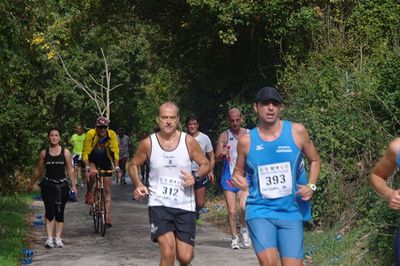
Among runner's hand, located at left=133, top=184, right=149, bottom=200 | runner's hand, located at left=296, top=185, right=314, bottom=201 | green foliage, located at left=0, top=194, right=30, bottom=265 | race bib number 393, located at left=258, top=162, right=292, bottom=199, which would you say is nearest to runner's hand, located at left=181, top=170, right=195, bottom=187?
runner's hand, located at left=133, top=184, right=149, bottom=200

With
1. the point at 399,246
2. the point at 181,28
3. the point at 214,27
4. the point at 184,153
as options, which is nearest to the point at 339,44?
the point at 214,27

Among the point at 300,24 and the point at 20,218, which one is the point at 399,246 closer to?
the point at 20,218

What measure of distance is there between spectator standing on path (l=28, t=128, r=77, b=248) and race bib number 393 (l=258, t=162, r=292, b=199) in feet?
22.2

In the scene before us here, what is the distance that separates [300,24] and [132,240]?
7318 millimetres

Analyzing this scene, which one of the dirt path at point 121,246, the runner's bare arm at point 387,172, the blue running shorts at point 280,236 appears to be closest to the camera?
the runner's bare arm at point 387,172

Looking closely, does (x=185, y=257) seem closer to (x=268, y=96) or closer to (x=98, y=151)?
(x=268, y=96)

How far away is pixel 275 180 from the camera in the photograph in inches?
297

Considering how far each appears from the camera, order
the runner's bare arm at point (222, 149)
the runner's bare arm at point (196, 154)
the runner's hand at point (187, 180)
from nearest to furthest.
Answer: the runner's hand at point (187, 180) → the runner's bare arm at point (196, 154) → the runner's bare arm at point (222, 149)

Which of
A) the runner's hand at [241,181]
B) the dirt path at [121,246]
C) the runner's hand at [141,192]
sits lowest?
the dirt path at [121,246]

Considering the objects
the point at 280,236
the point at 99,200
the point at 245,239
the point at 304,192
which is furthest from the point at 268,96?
the point at 99,200

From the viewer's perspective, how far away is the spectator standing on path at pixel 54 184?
13.8 metres

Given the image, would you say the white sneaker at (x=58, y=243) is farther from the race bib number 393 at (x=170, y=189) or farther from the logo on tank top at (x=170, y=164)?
the logo on tank top at (x=170, y=164)

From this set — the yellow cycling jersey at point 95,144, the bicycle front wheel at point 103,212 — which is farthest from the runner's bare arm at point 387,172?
the yellow cycling jersey at point 95,144

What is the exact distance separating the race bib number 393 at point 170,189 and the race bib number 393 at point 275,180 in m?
1.64
